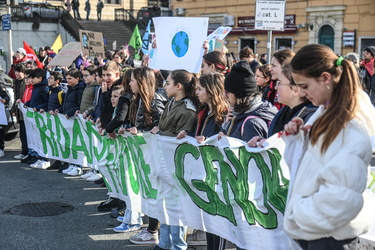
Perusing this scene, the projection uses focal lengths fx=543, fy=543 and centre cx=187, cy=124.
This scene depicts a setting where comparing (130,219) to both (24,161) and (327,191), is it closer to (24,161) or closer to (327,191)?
(327,191)

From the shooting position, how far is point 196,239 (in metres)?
5.50

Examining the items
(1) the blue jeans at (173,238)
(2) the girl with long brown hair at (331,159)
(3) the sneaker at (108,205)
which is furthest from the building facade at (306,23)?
(2) the girl with long brown hair at (331,159)

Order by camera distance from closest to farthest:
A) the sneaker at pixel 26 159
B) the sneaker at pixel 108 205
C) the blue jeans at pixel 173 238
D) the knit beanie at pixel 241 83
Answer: the knit beanie at pixel 241 83, the blue jeans at pixel 173 238, the sneaker at pixel 108 205, the sneaker at pixel 26 159

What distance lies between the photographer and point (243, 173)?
4062 mm

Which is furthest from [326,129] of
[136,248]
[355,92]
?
[136,248]

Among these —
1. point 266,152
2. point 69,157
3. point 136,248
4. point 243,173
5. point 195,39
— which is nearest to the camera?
point 266,152

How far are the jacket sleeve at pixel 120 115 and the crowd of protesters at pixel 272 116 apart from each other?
0.4 inches

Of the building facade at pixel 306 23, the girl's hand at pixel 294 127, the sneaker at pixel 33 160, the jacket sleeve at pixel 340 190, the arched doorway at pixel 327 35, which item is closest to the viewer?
the jacket sleeve at pixel 340 190

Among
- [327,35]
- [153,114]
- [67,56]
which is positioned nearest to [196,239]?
[153,114]

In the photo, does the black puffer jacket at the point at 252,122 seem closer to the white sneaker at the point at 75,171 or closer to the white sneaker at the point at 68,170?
the white sneaker at the point at 75,171

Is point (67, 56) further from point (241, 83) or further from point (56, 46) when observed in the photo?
point (241, 83)

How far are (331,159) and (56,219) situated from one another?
4.55m

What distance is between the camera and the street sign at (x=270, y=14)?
11.0 meters

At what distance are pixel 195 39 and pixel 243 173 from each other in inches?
126
